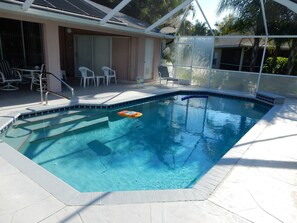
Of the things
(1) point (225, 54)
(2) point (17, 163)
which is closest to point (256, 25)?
(1) point (225, 54)

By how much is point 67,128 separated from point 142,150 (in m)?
2.16

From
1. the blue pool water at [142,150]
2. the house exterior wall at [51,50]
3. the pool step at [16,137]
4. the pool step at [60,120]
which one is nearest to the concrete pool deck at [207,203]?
the blue pool water at [142,150]

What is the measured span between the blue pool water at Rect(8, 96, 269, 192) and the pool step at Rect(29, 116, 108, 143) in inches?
5.1

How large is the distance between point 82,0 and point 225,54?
527 inches

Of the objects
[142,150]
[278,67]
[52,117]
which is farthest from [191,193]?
[278,67]

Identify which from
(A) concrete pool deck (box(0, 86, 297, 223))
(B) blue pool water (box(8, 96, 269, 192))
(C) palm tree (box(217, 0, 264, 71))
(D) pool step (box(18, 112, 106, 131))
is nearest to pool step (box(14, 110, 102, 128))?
(D) pool step (box(18, 112, 106, 131))

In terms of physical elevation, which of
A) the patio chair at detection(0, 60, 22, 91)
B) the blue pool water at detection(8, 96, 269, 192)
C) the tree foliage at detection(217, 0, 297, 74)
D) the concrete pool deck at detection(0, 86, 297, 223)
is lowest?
the blue pool water at detection(8, 96, 269, 192)

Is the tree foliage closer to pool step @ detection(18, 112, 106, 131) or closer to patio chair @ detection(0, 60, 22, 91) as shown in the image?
pool step @ detection(18, 112, 106, 131)

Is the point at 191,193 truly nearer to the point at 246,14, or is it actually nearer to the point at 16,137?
the point at 16,137

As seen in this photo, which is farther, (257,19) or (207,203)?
(257,19)

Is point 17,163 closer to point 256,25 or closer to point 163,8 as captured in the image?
point 256,25

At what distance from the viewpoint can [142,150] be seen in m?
4.89

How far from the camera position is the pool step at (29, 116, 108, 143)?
5.14 m

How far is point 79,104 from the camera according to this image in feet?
22.3
